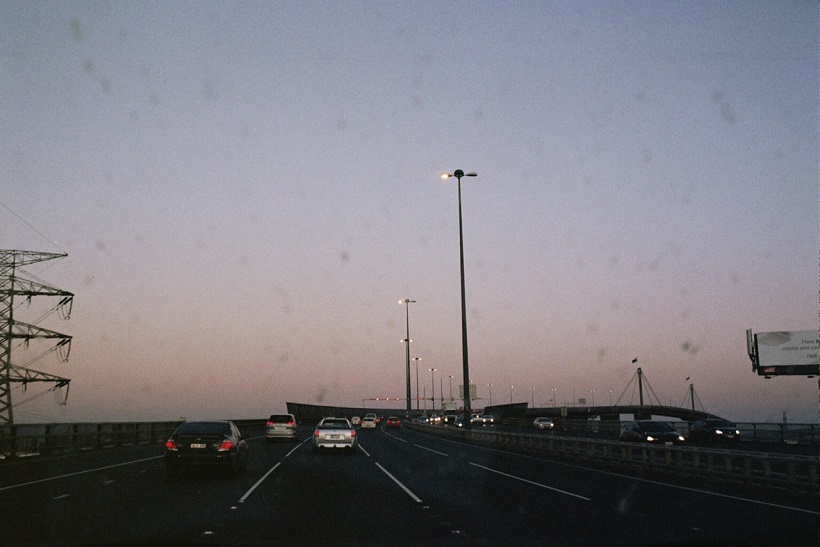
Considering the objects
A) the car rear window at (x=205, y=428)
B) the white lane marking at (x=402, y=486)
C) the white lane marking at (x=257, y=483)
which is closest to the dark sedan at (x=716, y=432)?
the white lane marking at (x=402, y=486)

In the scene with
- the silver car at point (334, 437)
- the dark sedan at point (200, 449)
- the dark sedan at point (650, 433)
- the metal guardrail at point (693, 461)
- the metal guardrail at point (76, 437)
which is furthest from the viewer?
the dark sedan at point (650, 433)

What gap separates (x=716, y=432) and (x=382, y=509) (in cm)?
3770

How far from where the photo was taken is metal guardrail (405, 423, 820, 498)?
1830 cm

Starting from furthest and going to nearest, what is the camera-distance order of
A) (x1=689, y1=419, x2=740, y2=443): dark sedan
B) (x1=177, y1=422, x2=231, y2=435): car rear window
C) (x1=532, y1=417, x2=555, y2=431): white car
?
(x1=532, y1=417, x2=555, y2=431): white car
(x1=689, y1=419, x2=740, y2=443): dark sedan
(x1=177, y1=422, x2=231, y2=435): car rear window

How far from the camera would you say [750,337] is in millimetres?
72312

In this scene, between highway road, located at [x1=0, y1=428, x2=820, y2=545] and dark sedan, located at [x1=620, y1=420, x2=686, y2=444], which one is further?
dark sedan, located at [x1=620, y1=420, x2=686, y2=444]

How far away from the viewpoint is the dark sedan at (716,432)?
4606cm

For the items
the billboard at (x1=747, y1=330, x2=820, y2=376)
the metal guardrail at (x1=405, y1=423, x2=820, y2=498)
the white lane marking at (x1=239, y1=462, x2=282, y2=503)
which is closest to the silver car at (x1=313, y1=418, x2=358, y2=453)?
the white lane marking at (x1=239, y1=462, x2=282, y2=503)

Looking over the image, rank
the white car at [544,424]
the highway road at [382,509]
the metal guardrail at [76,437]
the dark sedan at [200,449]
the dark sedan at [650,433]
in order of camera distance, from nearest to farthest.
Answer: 1. the highway road at [382,509]
2. the dark sedan at [200,449]
3. the metal guardrail at [76,437]
4. the dark sedan at [650,433]
5. the white car at [544,424]

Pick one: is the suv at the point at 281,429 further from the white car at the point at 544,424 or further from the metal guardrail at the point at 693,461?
the white car at the point at 544,424

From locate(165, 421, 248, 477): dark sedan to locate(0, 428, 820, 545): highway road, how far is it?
1.50 ft

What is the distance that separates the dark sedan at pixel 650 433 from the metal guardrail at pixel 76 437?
27072 mm

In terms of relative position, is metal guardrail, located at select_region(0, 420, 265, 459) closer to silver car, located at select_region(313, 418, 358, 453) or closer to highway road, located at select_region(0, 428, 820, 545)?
highway road, located at select_region(0, 428, 820, 545)

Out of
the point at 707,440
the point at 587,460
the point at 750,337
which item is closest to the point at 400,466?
the point at 587,460
